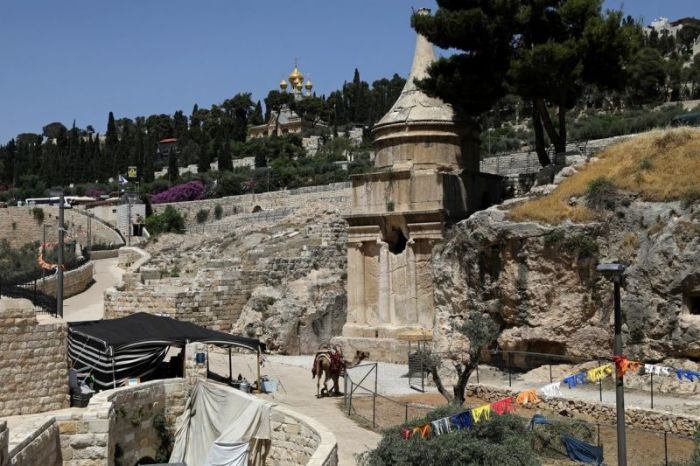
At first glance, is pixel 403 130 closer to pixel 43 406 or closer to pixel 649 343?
pixel 649 343

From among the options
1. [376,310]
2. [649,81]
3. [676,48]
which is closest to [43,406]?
[376,310]

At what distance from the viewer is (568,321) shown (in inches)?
730

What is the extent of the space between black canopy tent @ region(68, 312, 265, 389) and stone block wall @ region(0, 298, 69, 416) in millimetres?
2084

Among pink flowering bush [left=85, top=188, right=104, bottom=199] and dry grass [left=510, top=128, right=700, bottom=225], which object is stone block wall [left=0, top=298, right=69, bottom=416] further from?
pink flowering bush [left=85, top=188, right=104, bottom=199]

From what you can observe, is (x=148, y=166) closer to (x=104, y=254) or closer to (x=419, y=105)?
(x=104, y=254)

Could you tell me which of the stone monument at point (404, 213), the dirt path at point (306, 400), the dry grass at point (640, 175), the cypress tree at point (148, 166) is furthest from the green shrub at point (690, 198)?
the cypress tree at point (148, 166)

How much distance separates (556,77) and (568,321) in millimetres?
7379

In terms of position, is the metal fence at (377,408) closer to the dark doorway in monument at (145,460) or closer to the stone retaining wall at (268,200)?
the dark doorway in monument at (145,460)

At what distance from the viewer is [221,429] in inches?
607

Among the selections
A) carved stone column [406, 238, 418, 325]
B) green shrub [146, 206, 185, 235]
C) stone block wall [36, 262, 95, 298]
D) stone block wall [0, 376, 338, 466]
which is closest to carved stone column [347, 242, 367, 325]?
carved stone column [406, 238, 418, 325]

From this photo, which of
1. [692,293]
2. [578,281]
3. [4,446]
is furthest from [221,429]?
[692,293]

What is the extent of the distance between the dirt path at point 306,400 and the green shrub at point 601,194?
7248 mm

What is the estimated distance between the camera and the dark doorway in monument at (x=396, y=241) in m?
24.9

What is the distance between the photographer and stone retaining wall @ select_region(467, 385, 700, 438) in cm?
1405
